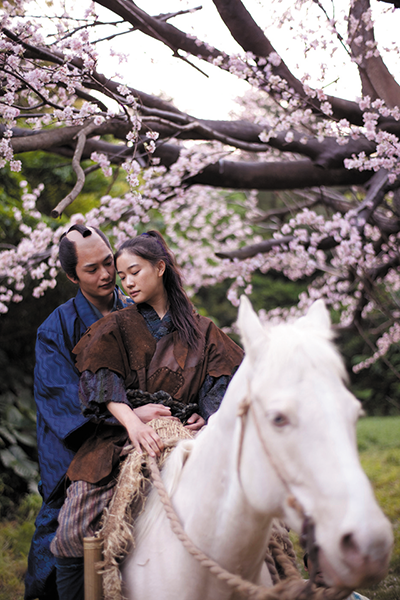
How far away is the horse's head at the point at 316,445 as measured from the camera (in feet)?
3.05

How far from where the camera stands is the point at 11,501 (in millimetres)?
5207

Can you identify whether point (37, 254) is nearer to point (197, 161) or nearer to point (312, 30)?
point (197, 161)

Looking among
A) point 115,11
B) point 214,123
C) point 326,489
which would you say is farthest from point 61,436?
point 214,123

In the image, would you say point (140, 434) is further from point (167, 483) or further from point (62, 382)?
point (62, 382)

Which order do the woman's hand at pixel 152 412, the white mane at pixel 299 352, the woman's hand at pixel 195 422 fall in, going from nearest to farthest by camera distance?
the white mane at pixel 299 352 → the woman's hand at pixel 152 412 → the woman's hand at pixel 195 422

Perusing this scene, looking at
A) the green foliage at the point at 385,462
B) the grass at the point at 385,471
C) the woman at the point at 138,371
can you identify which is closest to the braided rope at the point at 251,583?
the woman at the point at 138,371

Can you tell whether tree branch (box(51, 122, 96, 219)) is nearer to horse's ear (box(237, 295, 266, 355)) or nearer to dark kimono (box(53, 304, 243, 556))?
dark kimono (box(53, 304, 243, 556))

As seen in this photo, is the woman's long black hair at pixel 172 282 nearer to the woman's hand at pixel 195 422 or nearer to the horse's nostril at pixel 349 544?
the woman's hand at pixel 195 422

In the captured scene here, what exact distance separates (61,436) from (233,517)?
3.16 ft

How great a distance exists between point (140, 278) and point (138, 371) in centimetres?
38

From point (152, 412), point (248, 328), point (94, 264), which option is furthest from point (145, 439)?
point (94, 264)

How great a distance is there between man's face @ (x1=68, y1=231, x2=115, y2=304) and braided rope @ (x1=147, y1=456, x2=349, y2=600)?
113cm

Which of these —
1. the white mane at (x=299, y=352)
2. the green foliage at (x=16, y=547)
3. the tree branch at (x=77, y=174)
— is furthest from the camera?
the green foliage at (x=16, y=547)

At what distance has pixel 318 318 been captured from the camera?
129 cm
